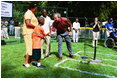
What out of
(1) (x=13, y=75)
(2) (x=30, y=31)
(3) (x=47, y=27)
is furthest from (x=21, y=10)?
(1) (x=13, y=75)

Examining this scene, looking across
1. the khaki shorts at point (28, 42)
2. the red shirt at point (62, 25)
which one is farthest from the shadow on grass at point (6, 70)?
the red shirt at point (62, 25)

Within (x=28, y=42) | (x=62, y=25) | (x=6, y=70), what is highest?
(x=62, y=25)

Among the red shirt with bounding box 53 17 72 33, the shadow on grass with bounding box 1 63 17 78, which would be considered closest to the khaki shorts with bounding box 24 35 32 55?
the shadow on grass with bounding box 1 63 17 78

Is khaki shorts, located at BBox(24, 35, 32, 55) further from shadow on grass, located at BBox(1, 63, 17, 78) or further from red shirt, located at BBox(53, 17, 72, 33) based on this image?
red shirt, located at BBox(53, 17, 72, 33)

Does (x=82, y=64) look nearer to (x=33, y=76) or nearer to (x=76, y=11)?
(x=33, y=76)

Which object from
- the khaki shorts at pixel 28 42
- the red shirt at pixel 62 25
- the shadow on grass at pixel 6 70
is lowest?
the shadow on grass at pixel 6 70

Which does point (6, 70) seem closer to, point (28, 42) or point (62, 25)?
point (28, 42)

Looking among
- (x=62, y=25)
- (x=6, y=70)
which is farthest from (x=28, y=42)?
(x=62, y=25)

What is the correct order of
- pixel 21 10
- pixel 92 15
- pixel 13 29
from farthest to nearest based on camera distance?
1. pixel 92 15
2. pixel 13 29
3. pixel 21 10

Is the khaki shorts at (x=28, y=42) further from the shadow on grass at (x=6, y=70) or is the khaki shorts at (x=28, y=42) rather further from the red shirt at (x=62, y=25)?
the red shirt at (x=62, y=25)

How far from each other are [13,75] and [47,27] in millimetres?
2633

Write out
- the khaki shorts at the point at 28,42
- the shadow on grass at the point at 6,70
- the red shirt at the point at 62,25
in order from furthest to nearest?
the red shirt at the point at 62,25, the khaki shorts at the point at 28,42, the shadow on grass at the point at 6,70

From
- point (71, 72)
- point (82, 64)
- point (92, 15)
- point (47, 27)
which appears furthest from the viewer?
point (92, 15)

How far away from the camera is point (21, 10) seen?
45.8ft
